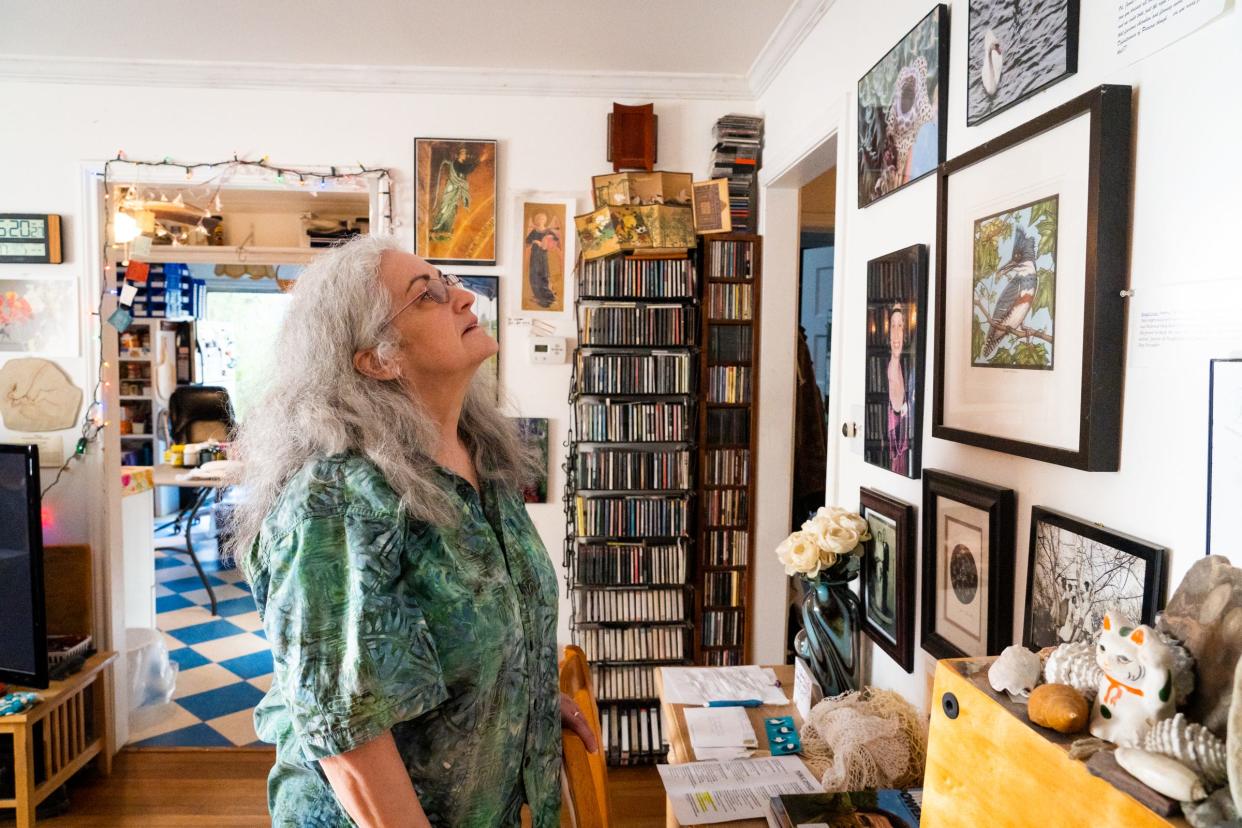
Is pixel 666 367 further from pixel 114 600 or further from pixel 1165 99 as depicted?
pixel 114 600

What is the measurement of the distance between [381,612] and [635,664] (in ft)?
8.25

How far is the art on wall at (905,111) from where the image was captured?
1.60m

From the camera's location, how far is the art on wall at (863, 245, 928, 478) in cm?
165

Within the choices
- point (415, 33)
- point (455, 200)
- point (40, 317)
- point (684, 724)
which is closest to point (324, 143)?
point (455, 200)

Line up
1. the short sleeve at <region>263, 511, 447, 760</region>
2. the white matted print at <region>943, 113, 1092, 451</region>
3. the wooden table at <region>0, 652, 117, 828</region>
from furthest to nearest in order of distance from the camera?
the wooden table at <region>0, 652, 117, 828</region>, the white matted print at <region>943, 113, 1092, 451</region>, the short sleeve at <region>263, 511, 447, 760</region>

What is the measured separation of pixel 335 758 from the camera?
40.8 inches

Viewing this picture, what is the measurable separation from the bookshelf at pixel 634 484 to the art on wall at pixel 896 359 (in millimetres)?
1354

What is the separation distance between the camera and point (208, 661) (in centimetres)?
433

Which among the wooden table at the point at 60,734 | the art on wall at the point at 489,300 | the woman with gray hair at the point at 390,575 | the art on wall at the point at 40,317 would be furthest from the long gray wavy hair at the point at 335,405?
the art on wall at the point at 40,317

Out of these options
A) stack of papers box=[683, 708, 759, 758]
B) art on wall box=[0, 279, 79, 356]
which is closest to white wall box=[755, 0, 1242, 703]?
stack of papers box=[683, 708, 759, 758]

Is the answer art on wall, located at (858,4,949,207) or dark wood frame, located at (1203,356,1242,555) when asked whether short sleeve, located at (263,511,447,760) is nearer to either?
dark wood frame, located at (1203,356,1242,555)

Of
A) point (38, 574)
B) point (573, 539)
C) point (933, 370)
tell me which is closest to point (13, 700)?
point (38, 574)

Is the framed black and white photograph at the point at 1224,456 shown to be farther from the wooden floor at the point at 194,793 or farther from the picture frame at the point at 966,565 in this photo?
the wooden floor at the point at 194,793

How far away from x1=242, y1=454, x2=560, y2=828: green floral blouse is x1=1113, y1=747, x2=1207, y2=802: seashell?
0.80 meters
